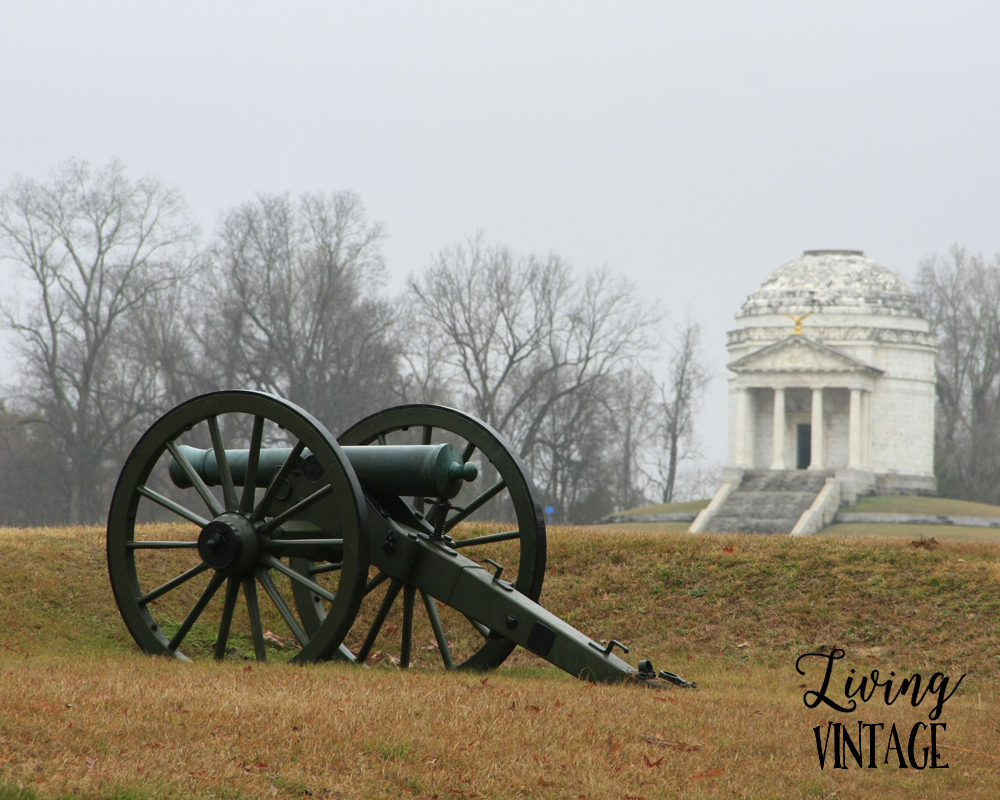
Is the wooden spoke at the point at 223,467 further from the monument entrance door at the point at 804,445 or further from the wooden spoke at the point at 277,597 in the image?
the monument entrance door at the point at 804,445

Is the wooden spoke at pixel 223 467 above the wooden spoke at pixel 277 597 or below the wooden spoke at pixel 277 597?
above

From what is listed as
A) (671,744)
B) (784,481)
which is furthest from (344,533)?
(784,481)

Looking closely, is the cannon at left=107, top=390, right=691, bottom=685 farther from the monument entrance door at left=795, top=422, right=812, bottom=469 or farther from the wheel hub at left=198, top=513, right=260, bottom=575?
the monument entrance door at left=795, top=422, right=812, bottom=469

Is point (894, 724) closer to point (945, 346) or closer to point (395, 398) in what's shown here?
point (395, 398)

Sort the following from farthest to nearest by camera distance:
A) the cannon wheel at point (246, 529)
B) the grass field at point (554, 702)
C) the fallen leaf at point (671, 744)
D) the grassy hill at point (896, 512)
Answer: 1. the grassy hill at point (896, 512)
2. the cannon wheel at point (246, 529)
3. the fallen leaf at point (671, 744)
4. the grass field at point (554, 702)

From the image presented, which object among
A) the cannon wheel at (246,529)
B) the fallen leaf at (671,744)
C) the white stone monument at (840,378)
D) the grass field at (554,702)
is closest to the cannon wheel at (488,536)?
the grass field at (554,702)

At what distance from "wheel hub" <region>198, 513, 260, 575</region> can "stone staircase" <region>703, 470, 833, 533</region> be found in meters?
38.8

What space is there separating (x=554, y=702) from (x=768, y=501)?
1891 inches

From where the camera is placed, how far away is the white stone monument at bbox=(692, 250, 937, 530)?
62.5 meters

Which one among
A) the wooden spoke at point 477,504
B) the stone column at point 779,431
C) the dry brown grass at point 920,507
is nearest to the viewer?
the wooden spoke at point 477,504

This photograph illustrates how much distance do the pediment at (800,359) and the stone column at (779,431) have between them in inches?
48.7

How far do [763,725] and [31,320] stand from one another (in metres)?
46.6

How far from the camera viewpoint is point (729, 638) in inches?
500

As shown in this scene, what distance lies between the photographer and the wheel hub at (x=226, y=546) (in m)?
9.65
